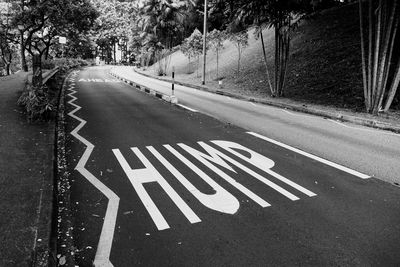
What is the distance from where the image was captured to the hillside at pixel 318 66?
653 inches

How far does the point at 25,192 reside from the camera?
4.86 meters

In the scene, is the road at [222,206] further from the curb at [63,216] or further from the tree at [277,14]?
the tree at [277,14]

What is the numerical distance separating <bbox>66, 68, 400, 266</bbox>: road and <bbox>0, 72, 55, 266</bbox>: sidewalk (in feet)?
1.37

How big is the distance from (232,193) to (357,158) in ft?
11.8

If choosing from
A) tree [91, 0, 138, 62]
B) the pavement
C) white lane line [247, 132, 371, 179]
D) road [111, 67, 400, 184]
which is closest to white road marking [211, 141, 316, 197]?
the pavement

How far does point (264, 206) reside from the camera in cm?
479

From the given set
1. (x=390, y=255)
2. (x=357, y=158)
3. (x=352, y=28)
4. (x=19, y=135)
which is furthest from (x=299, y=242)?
(x=352, y=28)

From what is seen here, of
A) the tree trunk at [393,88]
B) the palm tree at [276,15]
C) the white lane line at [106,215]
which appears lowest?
the white lane line at [106,215]

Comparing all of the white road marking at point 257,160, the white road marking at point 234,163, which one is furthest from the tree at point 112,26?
the white road marking at point 234,163

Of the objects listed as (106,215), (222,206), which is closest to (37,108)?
(106,215)

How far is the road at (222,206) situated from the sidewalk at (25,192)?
0.42 metres

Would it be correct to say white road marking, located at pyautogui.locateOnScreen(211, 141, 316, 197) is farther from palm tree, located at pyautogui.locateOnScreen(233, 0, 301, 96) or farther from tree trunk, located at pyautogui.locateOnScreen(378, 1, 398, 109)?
palm tree, located at pyautogui.locateOnScreen(233, 0, 301, 96)

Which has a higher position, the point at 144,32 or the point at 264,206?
the point at 144,32

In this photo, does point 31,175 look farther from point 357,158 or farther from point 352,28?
point 352,28
